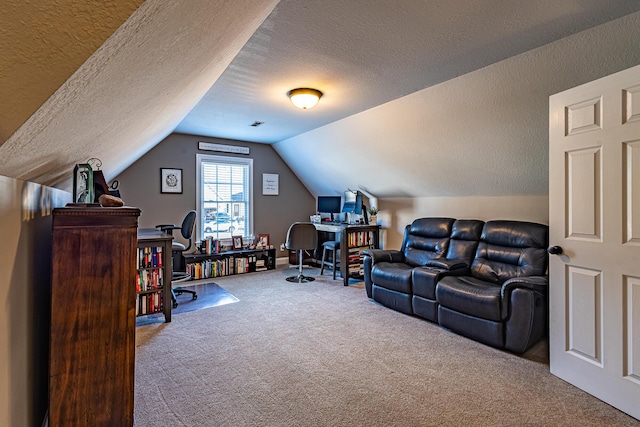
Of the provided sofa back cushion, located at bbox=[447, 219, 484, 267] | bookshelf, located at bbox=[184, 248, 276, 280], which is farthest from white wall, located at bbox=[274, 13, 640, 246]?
bookshelf, located at bbox=[184, 248, 276, 280]

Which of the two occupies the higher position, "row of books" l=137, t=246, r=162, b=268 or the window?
the window

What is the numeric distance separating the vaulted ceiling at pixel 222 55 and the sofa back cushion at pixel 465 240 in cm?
175

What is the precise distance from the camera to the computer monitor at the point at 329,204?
6.26 m

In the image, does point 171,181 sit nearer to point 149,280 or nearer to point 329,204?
point 149,280

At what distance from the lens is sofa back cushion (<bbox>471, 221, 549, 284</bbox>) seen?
318cm

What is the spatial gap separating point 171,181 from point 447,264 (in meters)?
4.53

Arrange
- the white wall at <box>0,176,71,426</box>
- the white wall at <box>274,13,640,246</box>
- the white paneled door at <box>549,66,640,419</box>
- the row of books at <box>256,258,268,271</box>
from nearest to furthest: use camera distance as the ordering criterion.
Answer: the white wall at <box>0,176,71,426</box> → the white paneled door at <box>549,66,640,419</box> → the white wall at <box>274,13,640,246</box> → the row of books at <box>256,258,268,271</box>

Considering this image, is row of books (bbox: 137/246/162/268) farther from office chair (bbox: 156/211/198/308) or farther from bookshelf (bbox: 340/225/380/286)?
bookshelf (bbox: 340/225/380/286)

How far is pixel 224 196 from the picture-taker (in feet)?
19.9

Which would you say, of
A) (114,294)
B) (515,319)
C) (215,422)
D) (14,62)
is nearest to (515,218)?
(515,319)

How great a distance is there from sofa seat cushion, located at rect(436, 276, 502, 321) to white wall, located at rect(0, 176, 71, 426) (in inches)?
122

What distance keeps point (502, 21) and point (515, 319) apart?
7.43ft

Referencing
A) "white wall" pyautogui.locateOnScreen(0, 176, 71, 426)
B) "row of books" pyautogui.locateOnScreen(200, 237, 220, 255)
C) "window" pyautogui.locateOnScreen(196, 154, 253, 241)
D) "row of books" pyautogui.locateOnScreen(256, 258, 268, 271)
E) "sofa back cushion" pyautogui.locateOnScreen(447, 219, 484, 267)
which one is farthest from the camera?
"row of books" pyautogui.locateOnScreen(256, 258, 268, 271)

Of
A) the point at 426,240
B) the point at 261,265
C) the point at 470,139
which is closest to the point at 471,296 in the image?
the point at 426,240
